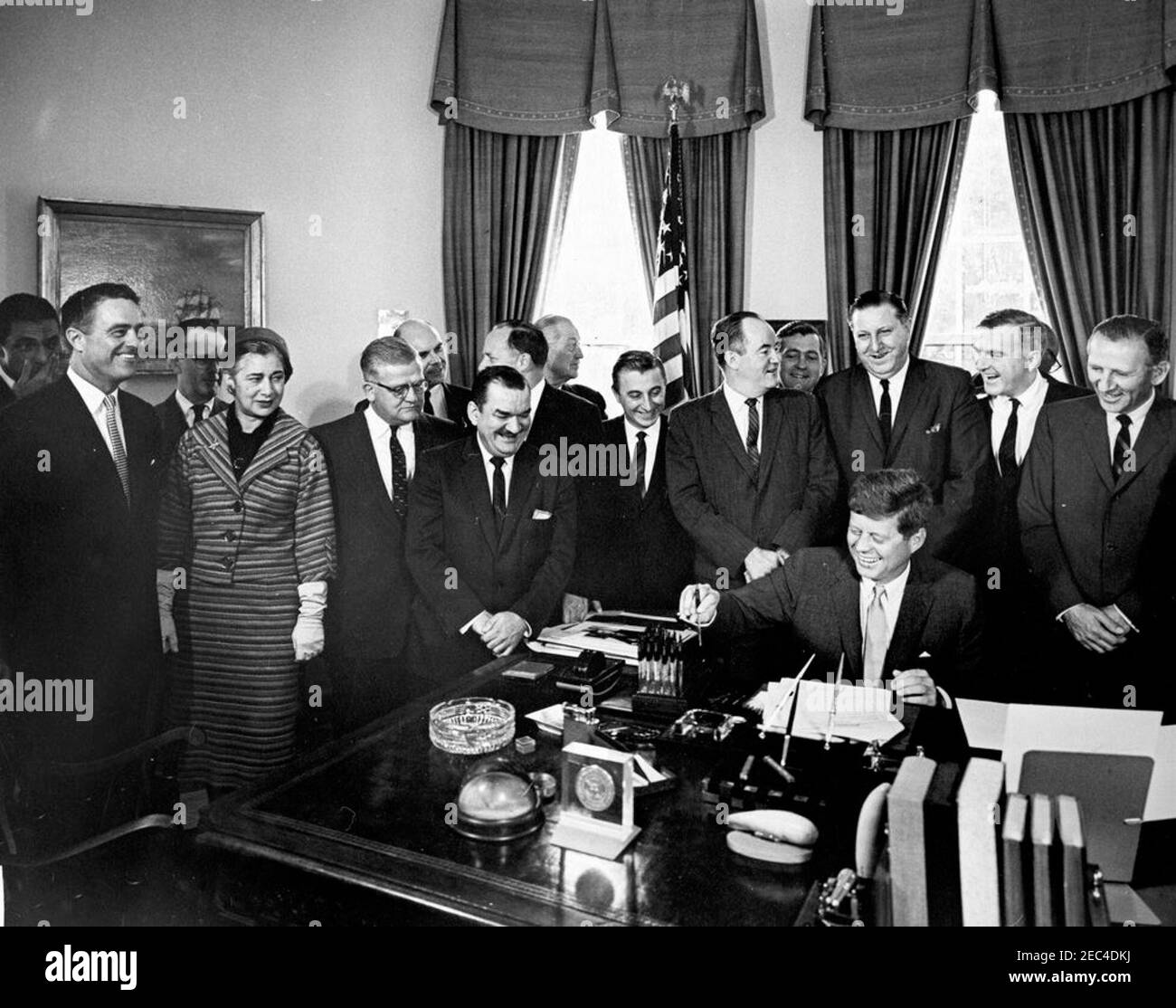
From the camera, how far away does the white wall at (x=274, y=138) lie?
9.12 ft

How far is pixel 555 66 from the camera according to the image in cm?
392

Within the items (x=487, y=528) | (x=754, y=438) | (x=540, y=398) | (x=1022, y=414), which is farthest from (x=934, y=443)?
(x=487, y=528)

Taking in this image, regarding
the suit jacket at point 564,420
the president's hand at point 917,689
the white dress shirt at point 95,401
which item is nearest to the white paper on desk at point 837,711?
the president's hand at point 917,689

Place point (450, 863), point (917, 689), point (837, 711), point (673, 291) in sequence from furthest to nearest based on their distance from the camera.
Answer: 1. point (673, 291)
2. point (917, 689)
3. point (837, 711)
4. point (450, 863)

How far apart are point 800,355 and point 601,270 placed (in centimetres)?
108

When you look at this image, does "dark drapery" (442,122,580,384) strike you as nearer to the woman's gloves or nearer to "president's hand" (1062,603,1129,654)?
the woman's gloves

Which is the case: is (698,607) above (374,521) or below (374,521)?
below

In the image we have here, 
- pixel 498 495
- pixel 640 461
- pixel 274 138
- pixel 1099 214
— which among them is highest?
pixel 274 138

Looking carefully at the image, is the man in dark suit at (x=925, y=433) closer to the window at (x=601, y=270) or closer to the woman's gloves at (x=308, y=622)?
the window at (x=601, y=270)

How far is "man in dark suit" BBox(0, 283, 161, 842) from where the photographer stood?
93.1 inches

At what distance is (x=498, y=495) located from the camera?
2965 mm

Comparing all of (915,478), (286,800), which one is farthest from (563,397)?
(286,800)

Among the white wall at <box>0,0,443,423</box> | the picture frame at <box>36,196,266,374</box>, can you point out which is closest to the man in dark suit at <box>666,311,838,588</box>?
the white wall at <box>0,0,443,423</box>

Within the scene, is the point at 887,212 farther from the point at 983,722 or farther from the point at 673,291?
the point at 983,722
